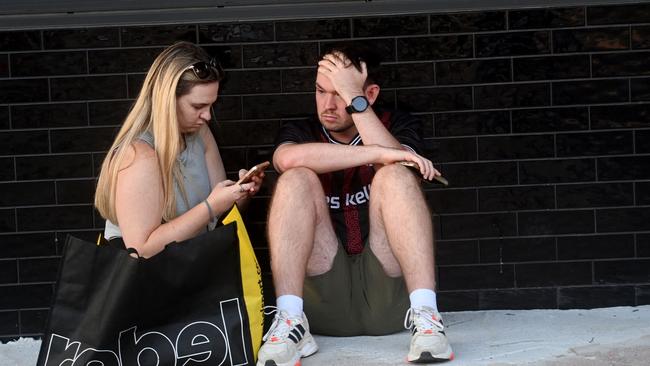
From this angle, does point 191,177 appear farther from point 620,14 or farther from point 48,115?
point 620,14

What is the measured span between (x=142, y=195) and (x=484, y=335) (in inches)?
60.5

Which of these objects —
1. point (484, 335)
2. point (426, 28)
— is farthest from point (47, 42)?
point (484, 335)

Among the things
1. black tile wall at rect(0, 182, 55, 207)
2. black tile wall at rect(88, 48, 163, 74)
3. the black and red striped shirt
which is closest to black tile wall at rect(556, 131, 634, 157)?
the black and red striped shirt

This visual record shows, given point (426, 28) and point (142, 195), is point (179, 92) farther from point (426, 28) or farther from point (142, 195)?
point (426, 28)

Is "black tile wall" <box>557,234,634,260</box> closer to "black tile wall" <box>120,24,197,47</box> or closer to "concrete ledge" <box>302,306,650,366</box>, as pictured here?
"concrete ledge" <box>302,306,650,366</box>

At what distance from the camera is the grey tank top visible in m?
4.30

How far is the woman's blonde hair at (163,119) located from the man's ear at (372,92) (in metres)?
0.75

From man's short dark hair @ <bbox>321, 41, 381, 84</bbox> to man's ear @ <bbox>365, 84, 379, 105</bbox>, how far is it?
0.09 ft

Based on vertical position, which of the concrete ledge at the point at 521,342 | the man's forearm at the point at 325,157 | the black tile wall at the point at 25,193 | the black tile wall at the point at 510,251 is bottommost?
the concrete ledge at the point at 521,342

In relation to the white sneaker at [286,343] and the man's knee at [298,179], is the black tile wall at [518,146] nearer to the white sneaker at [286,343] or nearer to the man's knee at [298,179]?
the man's knee at [298,179]

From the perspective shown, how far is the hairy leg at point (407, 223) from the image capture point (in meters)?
4.19

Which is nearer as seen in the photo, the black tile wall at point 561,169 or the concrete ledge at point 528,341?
the concrete ledge at point 528,341

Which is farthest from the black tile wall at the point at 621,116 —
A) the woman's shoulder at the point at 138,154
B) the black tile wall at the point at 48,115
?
the black tile wall at the point at 48,115

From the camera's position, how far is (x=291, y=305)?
13.7 ft
